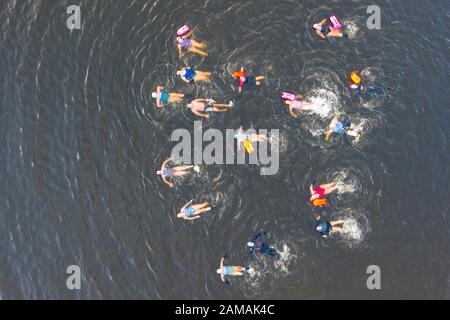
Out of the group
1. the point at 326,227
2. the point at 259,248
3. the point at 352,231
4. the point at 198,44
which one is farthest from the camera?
the point at 198,44

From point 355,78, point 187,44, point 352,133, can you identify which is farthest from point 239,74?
point 352,133

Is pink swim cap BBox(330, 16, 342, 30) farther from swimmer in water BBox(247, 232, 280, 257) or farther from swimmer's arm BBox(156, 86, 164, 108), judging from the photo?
swimmer in water BBox(247, 232, 280, 257)

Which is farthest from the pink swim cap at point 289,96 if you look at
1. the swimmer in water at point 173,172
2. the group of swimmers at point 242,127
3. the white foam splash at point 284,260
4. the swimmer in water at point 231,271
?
the swimmer in water at point 231,271

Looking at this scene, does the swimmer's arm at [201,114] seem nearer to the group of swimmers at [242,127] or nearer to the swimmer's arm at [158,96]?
the group of swimmers at [242,127]

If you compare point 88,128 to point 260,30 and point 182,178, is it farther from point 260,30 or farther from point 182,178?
point 260,30

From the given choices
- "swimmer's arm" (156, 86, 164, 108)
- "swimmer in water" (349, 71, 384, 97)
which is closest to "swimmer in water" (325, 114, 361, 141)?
"swimmer in water" (349, 71, 384, 97)

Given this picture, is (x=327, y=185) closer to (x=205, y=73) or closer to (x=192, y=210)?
(x=192, y=210)
